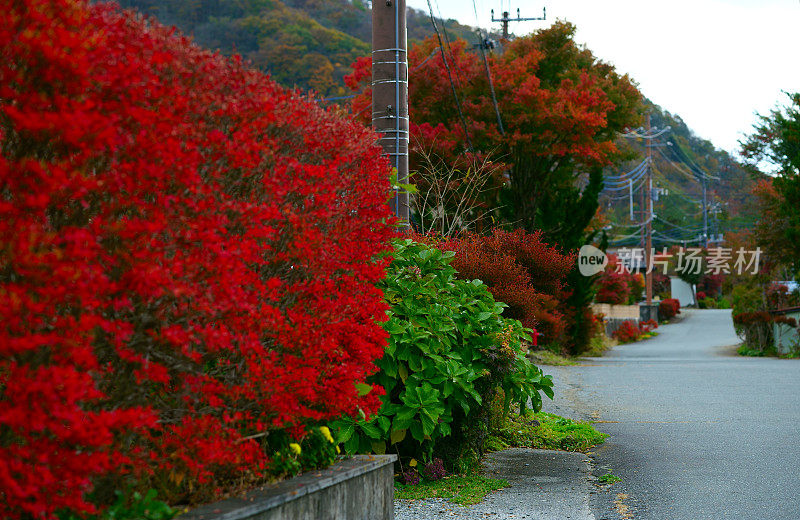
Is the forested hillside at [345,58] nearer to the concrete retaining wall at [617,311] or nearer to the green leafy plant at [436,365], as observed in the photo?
the concrete retaining wall at [617,311]

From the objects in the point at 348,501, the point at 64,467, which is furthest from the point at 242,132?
the point at 348,501

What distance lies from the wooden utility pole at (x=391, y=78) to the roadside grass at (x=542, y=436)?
2781 mm

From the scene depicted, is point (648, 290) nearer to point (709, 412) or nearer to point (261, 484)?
point (709, 412)

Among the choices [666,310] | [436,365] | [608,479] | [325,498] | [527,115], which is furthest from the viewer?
[666,310]

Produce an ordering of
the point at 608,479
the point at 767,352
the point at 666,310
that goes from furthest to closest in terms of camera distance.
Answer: the point at 666,310, the point at 767,352, the point at 608,479

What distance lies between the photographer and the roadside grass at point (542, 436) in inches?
313

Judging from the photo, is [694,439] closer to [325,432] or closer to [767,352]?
[325,432]

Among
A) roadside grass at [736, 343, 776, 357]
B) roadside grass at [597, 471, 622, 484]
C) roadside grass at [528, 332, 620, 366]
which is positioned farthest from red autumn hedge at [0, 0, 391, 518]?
roadside grass at [736, 343, 776, 357]

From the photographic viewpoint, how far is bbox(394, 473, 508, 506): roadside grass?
589 centimetres

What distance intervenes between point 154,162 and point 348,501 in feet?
7.42

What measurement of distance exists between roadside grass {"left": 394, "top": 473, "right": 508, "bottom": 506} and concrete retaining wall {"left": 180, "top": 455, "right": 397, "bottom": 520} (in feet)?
4.05

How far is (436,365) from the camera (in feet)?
19.0

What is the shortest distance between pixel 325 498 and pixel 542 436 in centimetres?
466

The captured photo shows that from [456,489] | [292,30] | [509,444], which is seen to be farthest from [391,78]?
[292,30]
